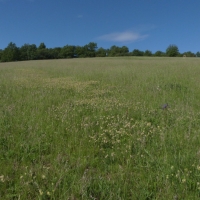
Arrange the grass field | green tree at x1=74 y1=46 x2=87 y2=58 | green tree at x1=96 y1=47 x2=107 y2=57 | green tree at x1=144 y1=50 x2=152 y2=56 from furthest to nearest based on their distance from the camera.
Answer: green tree at x1=74 y1=46 x2=87 y2=58
green tree at x1=96 y1=47 x2=107 y2=57
green tree at x1=144 y1=50 x2=152 y2=56
the grass field

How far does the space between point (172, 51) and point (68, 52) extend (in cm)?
5576

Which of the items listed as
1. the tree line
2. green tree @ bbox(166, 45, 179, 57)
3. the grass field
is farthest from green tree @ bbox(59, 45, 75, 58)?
the grass field

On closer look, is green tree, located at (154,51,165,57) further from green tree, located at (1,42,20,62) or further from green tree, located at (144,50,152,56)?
green tree, located at (1,42,20,62)

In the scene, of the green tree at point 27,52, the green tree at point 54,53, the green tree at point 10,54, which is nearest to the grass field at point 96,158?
the green tree at point 10,54

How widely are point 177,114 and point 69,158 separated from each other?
8.54ft

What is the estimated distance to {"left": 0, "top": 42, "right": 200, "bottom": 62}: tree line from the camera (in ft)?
280

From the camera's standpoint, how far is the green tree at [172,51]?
91188 millimetres

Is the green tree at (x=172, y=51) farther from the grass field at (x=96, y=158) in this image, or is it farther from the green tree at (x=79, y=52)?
the grass field at (x=96, y=158)

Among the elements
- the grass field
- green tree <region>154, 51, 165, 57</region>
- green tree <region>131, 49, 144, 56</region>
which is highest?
green tree <region>131, 49, 144, 56</region>

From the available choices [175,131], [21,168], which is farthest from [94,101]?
[21,168]

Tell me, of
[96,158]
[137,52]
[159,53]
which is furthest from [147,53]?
[96,158]

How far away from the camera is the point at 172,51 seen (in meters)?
92.2

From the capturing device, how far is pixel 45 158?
101 inches

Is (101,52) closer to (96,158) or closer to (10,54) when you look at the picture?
(10,54)
